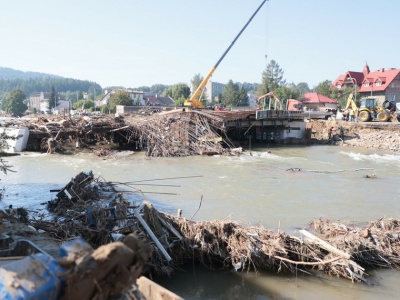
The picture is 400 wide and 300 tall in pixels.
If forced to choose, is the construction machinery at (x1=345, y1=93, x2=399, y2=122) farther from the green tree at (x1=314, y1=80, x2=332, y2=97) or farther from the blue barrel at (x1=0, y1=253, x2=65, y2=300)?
the blue barrel at (x1=0, y1=253, x2=65, y2=300)

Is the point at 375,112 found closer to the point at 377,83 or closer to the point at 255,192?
the point at 255,192

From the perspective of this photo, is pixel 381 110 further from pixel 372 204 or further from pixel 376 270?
pixel 376 270

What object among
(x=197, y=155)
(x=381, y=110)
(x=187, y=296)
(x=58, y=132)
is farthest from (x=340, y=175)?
(x=381, y=110)

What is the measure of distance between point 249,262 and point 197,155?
18.5 m

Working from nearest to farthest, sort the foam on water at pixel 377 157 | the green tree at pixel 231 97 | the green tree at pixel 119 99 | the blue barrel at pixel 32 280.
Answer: the blue barrel at pixel 32 280 → the foam on water at pixel 377 157 → the green tree at pixel 119 99 → the green tree at pixel 231 97

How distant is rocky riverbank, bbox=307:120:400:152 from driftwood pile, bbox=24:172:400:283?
25.8m

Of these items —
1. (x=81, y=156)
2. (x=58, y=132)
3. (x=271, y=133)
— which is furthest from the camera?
(x=271, y=133)

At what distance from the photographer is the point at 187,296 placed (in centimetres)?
698

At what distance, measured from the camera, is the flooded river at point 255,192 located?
7336mm

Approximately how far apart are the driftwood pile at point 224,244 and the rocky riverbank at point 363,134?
2584 centimetres

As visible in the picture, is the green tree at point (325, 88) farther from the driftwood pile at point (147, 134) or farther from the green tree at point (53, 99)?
the green tree at point (53, 99)

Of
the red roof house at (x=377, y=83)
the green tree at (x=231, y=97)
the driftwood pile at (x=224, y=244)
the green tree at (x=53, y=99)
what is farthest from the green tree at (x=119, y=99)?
the driftwood pile at (x=224, y=244)

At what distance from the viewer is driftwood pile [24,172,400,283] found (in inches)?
295

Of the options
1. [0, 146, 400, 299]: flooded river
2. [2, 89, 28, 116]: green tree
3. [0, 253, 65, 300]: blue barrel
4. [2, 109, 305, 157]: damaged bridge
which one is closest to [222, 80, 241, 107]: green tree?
[2, 109, 305, 157]: damaged bridge
